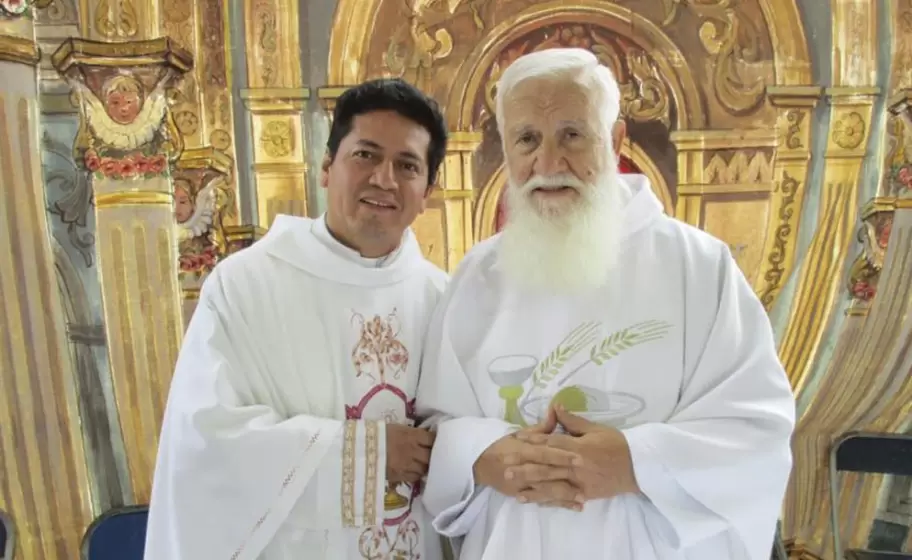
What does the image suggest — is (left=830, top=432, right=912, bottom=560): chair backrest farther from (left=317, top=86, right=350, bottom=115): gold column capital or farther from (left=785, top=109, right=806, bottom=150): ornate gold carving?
(left=317, top=86, right=350, bottom=115): gold column capital

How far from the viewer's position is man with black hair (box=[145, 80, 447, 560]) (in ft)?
5.84

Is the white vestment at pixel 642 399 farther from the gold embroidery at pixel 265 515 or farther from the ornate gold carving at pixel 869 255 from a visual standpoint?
the ornate gold carving at pixel 869 255

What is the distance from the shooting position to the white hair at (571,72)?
1.87 m

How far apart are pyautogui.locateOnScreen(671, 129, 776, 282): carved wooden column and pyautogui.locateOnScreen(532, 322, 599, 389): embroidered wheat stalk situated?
132cm

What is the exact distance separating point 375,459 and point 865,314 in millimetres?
2086

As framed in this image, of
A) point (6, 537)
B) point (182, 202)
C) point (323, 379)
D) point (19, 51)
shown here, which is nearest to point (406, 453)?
point (323, 379)

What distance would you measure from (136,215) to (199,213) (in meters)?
0.21

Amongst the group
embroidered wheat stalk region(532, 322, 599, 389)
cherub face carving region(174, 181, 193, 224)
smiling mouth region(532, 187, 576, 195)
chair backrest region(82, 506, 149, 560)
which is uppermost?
smiling mouth region(532, 187, 576, 195)

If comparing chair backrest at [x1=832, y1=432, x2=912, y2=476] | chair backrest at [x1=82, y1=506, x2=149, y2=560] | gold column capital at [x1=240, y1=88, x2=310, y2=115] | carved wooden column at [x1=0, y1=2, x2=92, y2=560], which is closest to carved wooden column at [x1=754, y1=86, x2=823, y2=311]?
chair backrest at [x1=832, y1=432, x2=912, y2=476]

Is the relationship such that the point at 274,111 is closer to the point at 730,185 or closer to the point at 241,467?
the point at 241,467

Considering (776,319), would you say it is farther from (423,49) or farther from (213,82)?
(213,82)

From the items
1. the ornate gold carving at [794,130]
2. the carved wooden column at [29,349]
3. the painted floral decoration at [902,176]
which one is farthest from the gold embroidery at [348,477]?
the painted floral decoration at [902,176]

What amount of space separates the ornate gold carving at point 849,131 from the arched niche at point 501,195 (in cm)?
65

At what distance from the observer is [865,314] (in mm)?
2961
